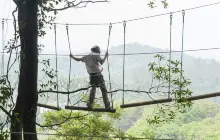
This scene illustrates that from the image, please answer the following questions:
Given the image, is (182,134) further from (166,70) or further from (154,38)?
(154,38)

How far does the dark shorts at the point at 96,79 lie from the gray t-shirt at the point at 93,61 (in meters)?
0.04

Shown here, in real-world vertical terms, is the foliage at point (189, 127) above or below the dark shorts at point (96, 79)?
below

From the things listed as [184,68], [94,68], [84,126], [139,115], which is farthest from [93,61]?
[184,68]

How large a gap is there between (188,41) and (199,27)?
3.04 metres

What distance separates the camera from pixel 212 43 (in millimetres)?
48562

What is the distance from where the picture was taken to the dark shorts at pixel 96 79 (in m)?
3.97

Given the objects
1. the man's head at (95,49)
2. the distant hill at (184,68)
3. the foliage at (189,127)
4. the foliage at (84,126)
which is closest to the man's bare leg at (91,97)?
the man's head at (95,49)

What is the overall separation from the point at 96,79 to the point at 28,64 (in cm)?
102

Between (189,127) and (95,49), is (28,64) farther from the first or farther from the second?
(189,127)

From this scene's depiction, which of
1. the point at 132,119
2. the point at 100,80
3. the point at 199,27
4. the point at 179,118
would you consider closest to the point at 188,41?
the point at 199,27

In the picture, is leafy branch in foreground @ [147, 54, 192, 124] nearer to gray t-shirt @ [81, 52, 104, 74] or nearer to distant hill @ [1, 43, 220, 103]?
gray t-shirt @ [81, 52, 104, 74]

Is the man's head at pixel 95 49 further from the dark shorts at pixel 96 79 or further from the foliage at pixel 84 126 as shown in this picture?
the foliage at pixel 84 126

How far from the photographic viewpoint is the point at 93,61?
13.0 ft

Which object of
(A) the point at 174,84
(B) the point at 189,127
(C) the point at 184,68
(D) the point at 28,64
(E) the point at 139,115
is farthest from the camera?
(C) the point at 184,68
